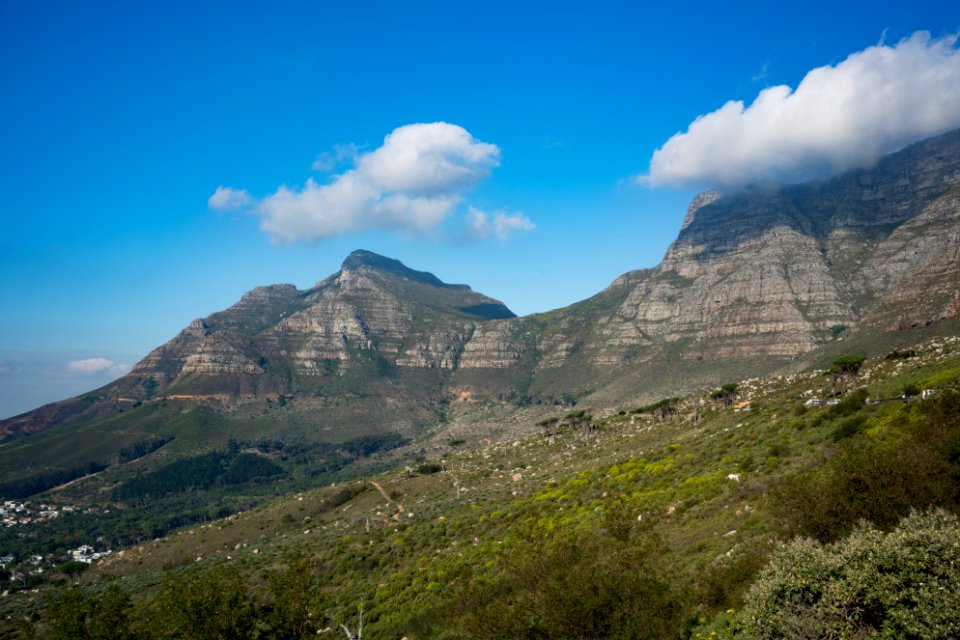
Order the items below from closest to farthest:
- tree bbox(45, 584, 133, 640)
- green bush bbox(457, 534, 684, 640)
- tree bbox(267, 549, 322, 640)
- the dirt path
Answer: green bush bbox(457, 534, 684, 640), tree bbox(267, 549, 322, 640), tree bbox(45, 584, 133, 640), the dirt path

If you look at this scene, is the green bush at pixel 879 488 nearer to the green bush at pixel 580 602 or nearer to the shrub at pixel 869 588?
the shrub at pixel 869 588

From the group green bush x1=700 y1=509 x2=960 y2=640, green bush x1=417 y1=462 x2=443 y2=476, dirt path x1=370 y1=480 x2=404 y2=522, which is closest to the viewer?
green bush x1=700 y1=509 x2=960 y2=640

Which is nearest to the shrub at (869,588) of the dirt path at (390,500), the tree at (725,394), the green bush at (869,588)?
the green bush at (869,588)

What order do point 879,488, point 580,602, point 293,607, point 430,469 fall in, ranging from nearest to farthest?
point 580,602
point 879,488
point 293,607
point 430,469

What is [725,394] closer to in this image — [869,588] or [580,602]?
[580,602]

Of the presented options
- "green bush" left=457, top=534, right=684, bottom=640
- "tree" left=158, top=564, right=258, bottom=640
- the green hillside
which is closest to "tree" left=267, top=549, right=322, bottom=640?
→ the green hillside

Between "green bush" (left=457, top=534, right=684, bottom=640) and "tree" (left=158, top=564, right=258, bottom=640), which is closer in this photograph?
"green bush" (left=457, top=534, right=684, bottom=640)

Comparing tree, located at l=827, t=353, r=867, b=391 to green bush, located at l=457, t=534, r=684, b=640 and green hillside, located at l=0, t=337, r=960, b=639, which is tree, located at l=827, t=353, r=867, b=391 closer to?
green hillside, located at l=0, t=337, r=960, b=639

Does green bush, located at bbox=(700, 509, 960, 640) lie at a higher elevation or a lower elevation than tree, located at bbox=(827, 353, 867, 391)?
higher

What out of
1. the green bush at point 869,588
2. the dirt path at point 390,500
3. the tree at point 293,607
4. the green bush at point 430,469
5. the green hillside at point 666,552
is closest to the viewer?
the green bush at point 869,588

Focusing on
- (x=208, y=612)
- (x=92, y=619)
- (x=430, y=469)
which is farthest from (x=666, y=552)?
(x=430, y=469)

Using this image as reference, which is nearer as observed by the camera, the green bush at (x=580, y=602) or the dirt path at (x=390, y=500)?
the green bush at (x=580, y=602)

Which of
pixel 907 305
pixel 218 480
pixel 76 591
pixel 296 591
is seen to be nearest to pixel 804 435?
pixel 296 591

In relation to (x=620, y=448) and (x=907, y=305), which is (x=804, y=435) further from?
(x=907, y=305)
